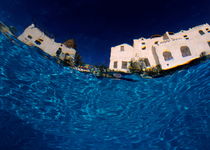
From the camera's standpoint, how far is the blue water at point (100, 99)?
11.4 m

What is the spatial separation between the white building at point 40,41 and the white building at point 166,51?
6941 mm

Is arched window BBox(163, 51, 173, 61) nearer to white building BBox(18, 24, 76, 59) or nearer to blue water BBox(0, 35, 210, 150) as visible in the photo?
blue water BBox(0, 35, 210, 150)

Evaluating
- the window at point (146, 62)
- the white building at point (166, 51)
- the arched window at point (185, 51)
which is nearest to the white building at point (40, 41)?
the white building at point (166, 51)

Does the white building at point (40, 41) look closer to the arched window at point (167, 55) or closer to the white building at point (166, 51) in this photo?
the white building at point (166, 51)

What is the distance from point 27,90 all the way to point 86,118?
28.5 feet

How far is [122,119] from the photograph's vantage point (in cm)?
1644

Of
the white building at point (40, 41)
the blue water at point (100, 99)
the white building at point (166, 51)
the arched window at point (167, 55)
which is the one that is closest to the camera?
the white building at point (40, 41)

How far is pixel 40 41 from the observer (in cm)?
1202

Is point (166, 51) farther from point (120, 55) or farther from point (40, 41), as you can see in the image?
point (40, 41)

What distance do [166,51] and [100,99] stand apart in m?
9.92

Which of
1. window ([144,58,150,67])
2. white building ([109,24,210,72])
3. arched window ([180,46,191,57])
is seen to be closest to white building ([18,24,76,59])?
white building ([109,24,210,72])

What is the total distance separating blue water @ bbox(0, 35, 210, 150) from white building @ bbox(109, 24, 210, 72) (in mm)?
2067

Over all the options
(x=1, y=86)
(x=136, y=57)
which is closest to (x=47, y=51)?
(x=1, y=86)

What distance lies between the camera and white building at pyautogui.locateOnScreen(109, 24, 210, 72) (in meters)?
12.4
